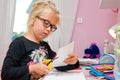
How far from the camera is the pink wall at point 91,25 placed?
113 inches

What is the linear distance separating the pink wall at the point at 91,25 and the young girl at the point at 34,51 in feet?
5.83

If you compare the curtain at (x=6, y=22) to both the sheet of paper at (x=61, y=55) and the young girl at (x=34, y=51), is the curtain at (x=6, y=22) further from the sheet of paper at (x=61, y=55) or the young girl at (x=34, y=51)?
the sheet of paper at (x=61, y=55)

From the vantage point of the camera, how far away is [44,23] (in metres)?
1.06

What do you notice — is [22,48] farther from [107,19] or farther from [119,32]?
[107,19]

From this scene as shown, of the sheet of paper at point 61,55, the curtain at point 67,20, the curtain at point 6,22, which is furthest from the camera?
the curtain at point 67,20

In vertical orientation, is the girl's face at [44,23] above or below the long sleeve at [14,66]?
above

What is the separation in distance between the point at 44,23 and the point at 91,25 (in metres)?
1.92

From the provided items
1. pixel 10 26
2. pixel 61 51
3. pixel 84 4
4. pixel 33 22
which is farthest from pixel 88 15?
pixel 61 51

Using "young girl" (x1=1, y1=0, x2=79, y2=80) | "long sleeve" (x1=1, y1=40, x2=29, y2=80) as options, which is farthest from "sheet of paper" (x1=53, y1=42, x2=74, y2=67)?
"long sleeve" (x1=1, y1=40, x2=29, y2=80)

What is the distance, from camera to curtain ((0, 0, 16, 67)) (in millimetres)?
2727

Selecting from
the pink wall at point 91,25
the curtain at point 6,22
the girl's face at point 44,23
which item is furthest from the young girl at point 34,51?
the pink wall at point 91,25

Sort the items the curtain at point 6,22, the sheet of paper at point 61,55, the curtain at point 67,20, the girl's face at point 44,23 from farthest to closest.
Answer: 1. the curtain at point 67,20
2. the curtain at point 6,22
3. the girl's face at point 44,23
4. the sheet of paper at point 61,55

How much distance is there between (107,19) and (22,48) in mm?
2041

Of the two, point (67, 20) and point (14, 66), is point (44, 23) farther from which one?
point (67, 20)
